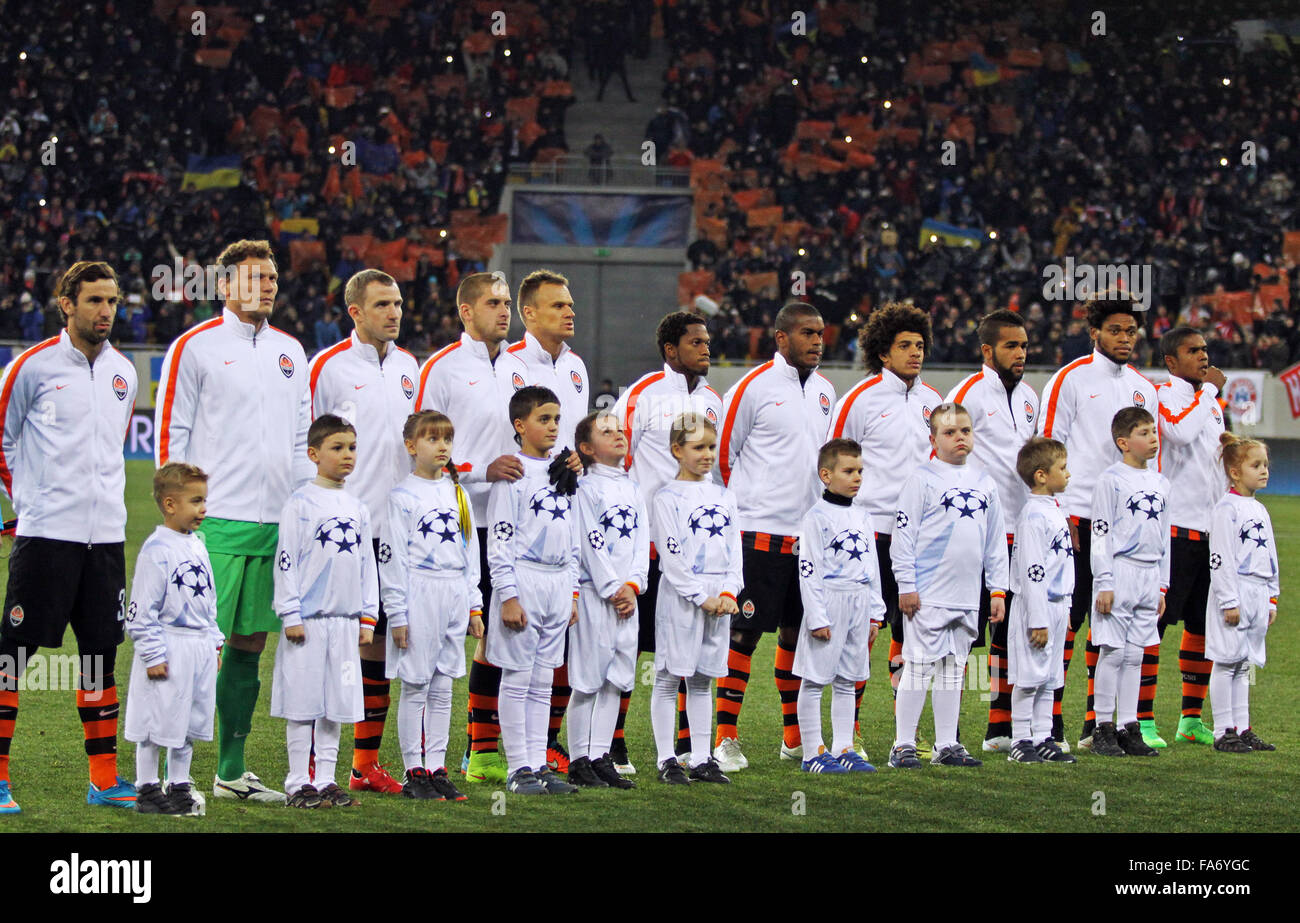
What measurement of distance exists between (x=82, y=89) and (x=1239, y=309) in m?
22.4

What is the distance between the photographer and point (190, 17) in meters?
34.7

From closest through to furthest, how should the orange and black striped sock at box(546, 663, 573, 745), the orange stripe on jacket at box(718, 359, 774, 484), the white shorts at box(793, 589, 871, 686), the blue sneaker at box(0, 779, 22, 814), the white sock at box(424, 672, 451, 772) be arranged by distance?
1. the blue sneaker at box(0, 779, 22, 814)
2. the white sock at box(424, 672, 451, 772)
3. the white shorts at box(793, 589, 871, 686)
4. the orange and black striped sock at box(546, 663, 573, 745)
5. the orange stripe on jacket at box(718, 359, 774, 484)

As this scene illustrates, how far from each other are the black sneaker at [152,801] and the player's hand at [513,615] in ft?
5.07

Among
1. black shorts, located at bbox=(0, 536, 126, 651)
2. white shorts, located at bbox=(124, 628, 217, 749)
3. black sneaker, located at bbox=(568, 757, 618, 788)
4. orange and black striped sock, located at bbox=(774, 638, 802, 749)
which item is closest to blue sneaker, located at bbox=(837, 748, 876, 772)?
orange and black striped sock, located at bbox=(774, 638, 802, 749)

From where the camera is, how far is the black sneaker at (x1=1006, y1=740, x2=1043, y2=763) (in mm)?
7949

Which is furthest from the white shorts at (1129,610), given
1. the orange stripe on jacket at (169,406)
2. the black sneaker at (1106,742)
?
the orange stripe on jacket at (169,406)

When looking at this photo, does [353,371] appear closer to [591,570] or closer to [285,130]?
[591,570]

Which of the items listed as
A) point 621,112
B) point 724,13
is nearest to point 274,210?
point 621,112

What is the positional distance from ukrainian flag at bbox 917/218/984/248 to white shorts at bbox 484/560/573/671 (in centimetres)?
2389

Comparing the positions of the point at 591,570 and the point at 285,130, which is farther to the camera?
the point at 285,130

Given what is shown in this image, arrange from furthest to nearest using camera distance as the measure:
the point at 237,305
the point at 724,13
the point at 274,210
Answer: the point at 724,13 < the point at 274,210 < the point at 237,305

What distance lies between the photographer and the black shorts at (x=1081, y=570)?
338 inches

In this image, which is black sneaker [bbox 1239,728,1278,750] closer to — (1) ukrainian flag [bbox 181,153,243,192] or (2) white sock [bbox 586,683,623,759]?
(2) white sock [bbox 586,683,623,759]

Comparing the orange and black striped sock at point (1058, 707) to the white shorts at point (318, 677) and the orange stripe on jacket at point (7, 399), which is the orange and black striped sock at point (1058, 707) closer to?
the white shorts at point (318, 677)
